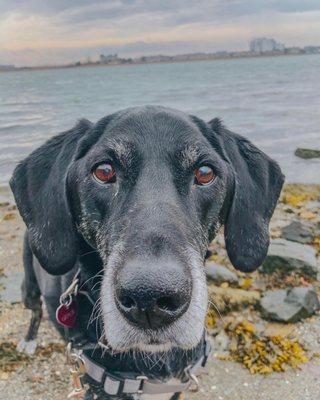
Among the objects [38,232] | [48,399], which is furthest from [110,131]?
[48,399]

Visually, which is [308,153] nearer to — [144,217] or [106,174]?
[106,174]

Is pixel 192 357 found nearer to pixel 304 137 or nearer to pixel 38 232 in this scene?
pixel 38 232

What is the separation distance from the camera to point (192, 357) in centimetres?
341

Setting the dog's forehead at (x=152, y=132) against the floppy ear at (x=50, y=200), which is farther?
the floppy ear at (x=50, y=200)

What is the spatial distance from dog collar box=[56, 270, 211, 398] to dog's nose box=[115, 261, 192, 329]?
853 mm

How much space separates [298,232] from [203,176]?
4.93 meters

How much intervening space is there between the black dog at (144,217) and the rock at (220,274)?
2296 millimetres

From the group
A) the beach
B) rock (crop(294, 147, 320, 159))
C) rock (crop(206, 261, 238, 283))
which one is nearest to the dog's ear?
the beach

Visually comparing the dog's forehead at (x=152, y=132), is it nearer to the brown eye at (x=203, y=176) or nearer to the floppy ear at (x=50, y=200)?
the brown eye at (x=203, y=176)

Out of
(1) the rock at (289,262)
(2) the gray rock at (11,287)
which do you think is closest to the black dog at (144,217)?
(2) the gray rock at (11,287)

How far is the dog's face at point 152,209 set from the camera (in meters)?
2.27

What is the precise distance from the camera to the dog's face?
7.46 feet

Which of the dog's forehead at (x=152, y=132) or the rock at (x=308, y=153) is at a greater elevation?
the dog's forehead at (x=152, y=132)

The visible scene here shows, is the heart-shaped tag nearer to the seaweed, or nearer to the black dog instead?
the black dog
